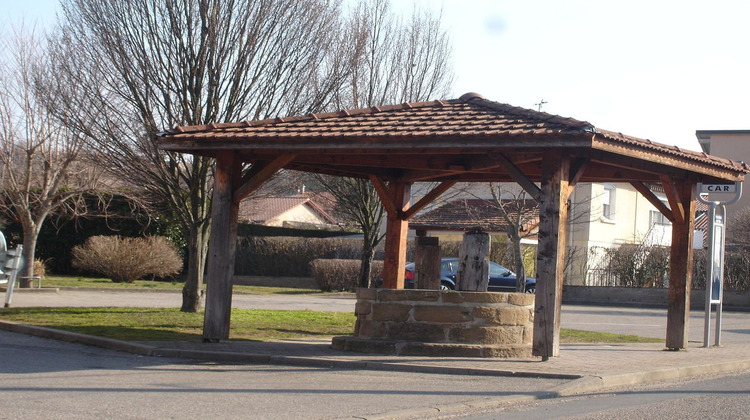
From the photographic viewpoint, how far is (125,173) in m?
15.7

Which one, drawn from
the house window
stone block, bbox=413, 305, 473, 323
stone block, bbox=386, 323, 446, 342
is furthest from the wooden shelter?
the house window

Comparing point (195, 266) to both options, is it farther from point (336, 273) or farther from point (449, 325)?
point (336, 273)

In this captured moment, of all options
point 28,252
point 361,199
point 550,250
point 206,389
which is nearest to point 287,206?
point 361,199

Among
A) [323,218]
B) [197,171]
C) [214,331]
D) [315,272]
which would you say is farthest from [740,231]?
[323,218]

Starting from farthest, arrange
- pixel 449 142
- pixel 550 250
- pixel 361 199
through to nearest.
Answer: pixel 361 199 → pixel 449 142 → pixel 550 250

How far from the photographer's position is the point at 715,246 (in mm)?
14188

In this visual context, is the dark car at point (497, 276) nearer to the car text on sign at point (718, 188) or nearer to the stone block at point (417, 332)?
the car text on sign at point (718, 188)

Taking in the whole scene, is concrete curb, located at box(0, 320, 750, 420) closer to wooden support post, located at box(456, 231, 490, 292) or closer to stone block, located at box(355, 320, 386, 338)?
stone block, located at box(355, 320, 386, 338)

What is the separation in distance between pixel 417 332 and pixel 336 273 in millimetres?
20155

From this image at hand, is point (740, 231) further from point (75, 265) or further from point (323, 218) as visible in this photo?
point (323, 218)

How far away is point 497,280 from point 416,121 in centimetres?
1785

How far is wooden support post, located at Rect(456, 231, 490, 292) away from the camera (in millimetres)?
12531

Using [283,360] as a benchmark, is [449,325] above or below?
above

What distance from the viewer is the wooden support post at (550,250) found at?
35.1ft
